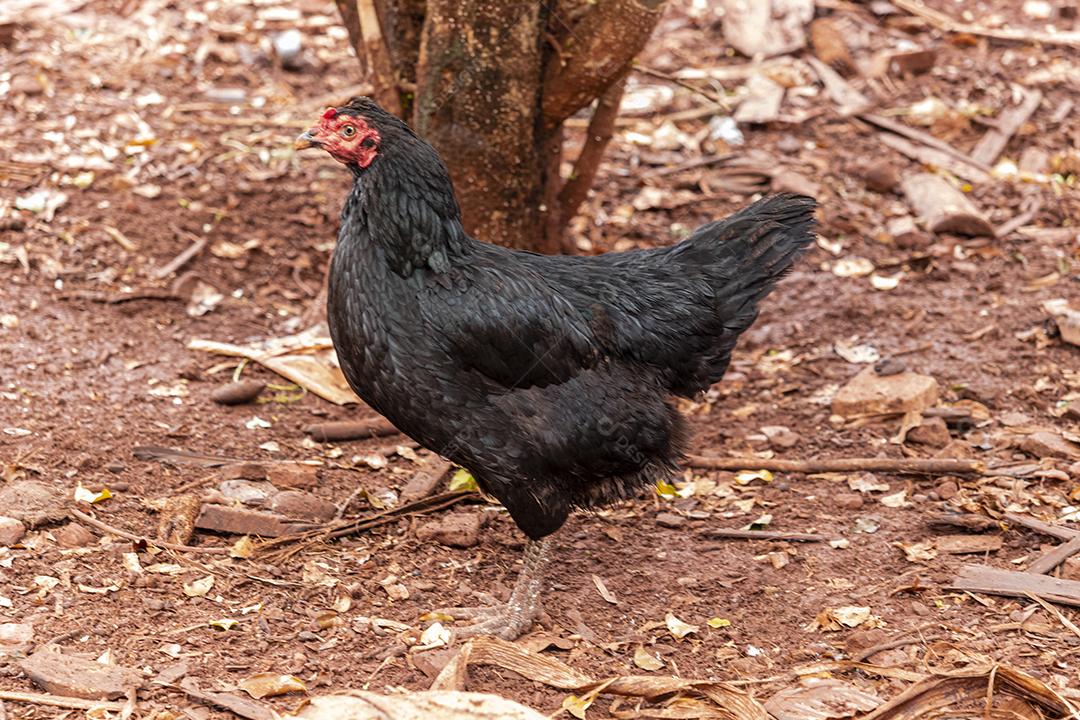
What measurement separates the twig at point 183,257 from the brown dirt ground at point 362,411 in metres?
0.07

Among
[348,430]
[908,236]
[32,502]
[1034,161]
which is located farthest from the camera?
[1034,161]

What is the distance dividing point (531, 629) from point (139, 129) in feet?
16.9

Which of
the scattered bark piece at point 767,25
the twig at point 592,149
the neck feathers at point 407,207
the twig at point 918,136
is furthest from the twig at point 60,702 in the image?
the scattered bark piece at point 767,25

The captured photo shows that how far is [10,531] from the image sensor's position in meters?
4.48

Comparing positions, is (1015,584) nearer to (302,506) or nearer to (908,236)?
(302,506)

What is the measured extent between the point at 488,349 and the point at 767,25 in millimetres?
6039

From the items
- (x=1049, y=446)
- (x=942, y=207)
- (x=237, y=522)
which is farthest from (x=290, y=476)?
(x=942, y=207)

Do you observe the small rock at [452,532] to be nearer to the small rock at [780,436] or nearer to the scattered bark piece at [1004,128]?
the small rock at [780,436]

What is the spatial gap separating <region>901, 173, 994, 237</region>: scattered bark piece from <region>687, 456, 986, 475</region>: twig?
2.50 m

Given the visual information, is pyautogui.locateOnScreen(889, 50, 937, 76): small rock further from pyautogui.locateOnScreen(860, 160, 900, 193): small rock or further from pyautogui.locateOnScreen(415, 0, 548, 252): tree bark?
pyautogui.locateOnScreen(415, 0, 548, 252): tree bark

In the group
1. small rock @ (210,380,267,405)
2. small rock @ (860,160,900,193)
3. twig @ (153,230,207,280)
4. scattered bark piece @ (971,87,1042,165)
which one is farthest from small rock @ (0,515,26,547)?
scattered bark piece @ (971,87,1042,165)

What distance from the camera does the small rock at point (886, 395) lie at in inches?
227

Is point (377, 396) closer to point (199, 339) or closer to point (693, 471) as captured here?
point (693, 471)

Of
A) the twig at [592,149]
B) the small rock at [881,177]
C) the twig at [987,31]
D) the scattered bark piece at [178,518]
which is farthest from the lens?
the twig at [987,31]
